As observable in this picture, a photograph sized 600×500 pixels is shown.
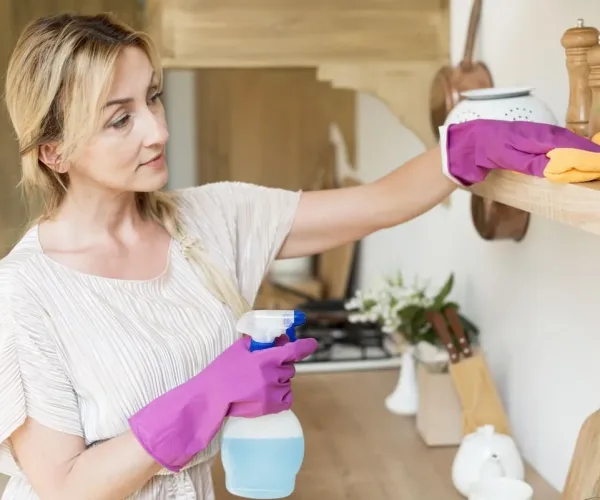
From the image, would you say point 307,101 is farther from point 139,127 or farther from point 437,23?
point 139,127

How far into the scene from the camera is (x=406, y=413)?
1795 millimetres

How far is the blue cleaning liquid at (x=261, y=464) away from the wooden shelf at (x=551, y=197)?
436 mm

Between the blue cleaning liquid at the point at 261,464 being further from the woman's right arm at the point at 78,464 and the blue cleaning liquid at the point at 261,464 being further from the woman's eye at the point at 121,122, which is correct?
the woman's eye at the point at 121,122

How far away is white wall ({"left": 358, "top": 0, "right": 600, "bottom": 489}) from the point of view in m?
1.32

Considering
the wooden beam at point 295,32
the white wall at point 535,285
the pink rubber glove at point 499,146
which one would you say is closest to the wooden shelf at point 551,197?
the pink rubber glove at point 499,146

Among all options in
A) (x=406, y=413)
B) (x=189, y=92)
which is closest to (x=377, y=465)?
(x=406, y=413)

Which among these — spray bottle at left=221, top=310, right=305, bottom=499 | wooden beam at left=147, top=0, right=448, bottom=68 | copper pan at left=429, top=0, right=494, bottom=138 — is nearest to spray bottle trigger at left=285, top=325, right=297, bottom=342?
spray bottle at left=221, top=310, right=305, bottom=499

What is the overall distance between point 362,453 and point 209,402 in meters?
0.60

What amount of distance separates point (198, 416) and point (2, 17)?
57.7 inches

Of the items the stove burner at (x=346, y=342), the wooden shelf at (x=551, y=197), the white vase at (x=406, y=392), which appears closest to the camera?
the wooden shelf at (x=551, y=197)

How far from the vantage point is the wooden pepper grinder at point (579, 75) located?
1086mm

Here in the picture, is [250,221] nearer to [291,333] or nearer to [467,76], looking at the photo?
[291,333]

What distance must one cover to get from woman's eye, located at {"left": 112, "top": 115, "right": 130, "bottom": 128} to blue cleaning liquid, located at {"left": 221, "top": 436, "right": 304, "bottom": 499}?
17.5 inches

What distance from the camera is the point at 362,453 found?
1.61 meters
